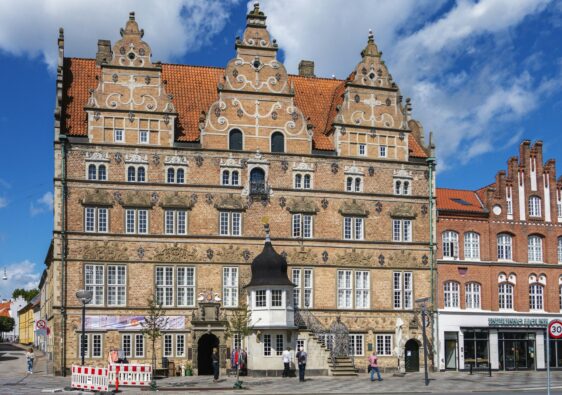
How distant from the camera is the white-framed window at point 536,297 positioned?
53.9 meters

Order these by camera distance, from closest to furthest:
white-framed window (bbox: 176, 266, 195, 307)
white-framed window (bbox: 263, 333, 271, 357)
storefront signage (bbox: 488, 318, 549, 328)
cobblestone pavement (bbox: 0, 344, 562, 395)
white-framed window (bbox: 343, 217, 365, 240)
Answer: cobblestone pavement (bbox: 0, 344, 562, 395) < white-framed window (bbox: 263, 333, 271, 357) < white-framed window (bbox: 176, 266, 195, 307) < white-framed window (bbox: 343, 217, 365, 240) < storefront signage (bbox: 488, 318, 549, 328)

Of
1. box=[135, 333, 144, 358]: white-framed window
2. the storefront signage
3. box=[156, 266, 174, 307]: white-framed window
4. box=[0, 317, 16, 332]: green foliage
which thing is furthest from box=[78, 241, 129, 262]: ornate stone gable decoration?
box=[0, 317, 16, 332]: green foliage

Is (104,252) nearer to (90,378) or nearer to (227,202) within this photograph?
(227,202)

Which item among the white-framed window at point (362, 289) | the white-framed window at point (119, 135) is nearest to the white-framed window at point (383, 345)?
the white-framed window at point (362, 289)

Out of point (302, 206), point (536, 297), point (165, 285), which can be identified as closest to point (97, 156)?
point (165, 285)

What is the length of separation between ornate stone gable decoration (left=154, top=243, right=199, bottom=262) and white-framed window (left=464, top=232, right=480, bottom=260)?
17364 millimetres

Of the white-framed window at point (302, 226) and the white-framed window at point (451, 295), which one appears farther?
the white-framed window at point (451, 295)

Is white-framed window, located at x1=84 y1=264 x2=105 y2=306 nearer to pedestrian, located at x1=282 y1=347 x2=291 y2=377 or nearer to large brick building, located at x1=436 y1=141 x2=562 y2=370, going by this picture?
pedestrian, located at x1=282 y1=347 x2=291 y2=377

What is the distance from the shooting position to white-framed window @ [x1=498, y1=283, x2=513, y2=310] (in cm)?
5316

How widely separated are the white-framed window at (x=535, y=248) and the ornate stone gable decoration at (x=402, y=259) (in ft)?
29.7

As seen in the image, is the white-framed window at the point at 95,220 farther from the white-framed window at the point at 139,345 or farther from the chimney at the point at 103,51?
the chimney at the point at 103,51

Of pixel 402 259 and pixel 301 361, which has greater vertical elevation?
pixel 402 259

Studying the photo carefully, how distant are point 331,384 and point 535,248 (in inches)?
828

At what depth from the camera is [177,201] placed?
154ft
